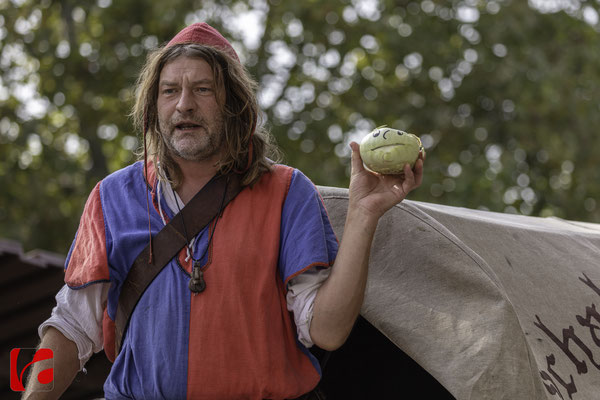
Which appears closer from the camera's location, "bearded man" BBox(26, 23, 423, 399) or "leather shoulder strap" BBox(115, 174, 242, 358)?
"bearded man" BBox(26, 23, 423, 399)

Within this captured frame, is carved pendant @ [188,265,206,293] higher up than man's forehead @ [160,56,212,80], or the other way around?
man's forehead @ [160,56,212,80]

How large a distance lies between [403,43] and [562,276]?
8173mm

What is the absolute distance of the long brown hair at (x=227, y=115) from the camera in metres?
2.91

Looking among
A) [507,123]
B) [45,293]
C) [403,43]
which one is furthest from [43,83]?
→ [45,293]

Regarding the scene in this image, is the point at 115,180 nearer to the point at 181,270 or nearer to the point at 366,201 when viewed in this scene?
the point at 181,270

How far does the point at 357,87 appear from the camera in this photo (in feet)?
38.7

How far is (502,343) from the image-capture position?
2.69 metres

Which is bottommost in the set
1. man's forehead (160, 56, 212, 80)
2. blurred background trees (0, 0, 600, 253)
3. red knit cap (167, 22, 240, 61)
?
blurred background trees (0, 0, 600, 253)

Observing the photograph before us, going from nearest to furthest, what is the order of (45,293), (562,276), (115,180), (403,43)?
(115,180) → (562,276) → (45,293) → (403,43)

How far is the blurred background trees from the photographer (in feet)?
37.0

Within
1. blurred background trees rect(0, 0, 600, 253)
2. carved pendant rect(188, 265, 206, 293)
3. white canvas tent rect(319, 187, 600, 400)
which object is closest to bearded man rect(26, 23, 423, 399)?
carved pendant rect(188, 265, 206, 293)

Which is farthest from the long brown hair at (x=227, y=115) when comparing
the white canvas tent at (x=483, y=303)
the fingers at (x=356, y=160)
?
the white canvas tent at (x=483, y=303)

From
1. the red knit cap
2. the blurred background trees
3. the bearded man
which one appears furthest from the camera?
the blurred background trees

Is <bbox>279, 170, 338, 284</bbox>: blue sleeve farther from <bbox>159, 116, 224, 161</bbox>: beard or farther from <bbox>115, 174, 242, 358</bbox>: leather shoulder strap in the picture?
<bbox>159, 116, 224, 161</bbox>: beard
